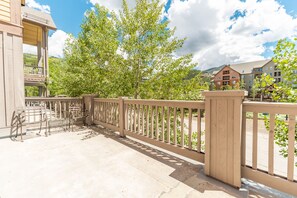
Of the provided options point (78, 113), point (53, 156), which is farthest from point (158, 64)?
point (53, 156)

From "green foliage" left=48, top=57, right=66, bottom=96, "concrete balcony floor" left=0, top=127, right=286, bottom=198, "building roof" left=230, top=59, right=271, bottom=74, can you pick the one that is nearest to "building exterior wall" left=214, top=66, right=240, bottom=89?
"building roof" left=230, top=59, right=271, bottom=74

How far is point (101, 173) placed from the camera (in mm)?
2225

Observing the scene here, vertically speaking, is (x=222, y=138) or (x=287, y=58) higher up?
(x=287, y=58)

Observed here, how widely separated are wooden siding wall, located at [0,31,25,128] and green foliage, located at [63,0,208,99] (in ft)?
7.38

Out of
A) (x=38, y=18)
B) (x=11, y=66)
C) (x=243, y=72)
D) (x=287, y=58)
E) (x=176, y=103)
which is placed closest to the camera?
(x=287, y=58)

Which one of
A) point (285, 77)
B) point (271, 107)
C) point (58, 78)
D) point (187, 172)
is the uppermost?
point (58, 78)

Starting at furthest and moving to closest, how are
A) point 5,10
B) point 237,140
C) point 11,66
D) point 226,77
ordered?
1. point 226,77
2. point 11,66
3. point 5,10
4. point 237,140

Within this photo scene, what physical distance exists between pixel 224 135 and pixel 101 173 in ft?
6.18

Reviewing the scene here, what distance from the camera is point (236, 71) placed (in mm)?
50875

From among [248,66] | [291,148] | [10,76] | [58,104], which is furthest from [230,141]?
[248,66]

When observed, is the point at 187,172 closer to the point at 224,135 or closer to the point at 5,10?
the point at 224,135

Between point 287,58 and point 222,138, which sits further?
point 287,58

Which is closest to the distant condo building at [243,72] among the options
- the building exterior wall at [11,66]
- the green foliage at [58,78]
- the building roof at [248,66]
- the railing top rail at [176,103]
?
the building roof at [248,66]

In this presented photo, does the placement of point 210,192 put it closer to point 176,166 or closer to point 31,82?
point 176,166
